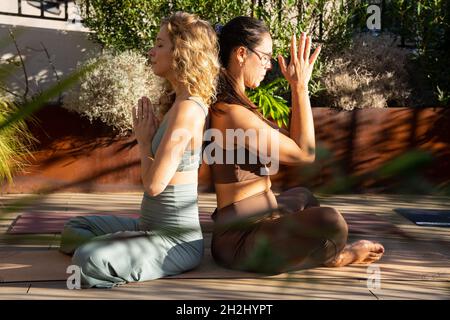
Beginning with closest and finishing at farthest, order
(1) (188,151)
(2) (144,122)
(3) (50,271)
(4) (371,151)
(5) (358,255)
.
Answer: (4) (371,151) < (2) (144,122) < (1) (188,151) < (3) (50,271) < (5) (358,255)

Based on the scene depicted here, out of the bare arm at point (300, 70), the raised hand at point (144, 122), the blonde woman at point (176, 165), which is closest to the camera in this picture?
the bare arm at point (300, 70)

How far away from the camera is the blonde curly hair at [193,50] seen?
7.97ft

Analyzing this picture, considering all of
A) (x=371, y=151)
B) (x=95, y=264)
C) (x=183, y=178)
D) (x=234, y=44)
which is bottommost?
(x=95, y=264)

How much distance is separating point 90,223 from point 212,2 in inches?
116

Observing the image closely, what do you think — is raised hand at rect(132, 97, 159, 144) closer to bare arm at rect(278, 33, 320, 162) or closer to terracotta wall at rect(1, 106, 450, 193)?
bare arm at rect(278, 33, 320, 162)

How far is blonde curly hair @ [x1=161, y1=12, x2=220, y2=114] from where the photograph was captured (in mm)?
2428

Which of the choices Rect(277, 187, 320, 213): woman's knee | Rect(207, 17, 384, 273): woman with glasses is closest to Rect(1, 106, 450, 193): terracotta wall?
Rect(277, 187, 320, 213): woman's knee

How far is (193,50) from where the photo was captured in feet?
7.96

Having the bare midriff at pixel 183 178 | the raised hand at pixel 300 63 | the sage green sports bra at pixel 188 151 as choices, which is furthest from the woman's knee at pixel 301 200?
the bare midriff at pixel 183 178

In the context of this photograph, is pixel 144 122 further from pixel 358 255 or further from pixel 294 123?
pixel 358 255

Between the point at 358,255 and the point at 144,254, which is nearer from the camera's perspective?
the point at 144,254

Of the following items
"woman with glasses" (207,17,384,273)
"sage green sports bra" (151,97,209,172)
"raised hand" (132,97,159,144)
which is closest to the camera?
"woman with glasses" (207,17,384,273)

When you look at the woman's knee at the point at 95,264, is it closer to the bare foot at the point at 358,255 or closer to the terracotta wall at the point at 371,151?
the bare foot at the point at 358,255

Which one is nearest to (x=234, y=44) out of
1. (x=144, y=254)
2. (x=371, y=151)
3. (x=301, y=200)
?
(x=144, y=254)
